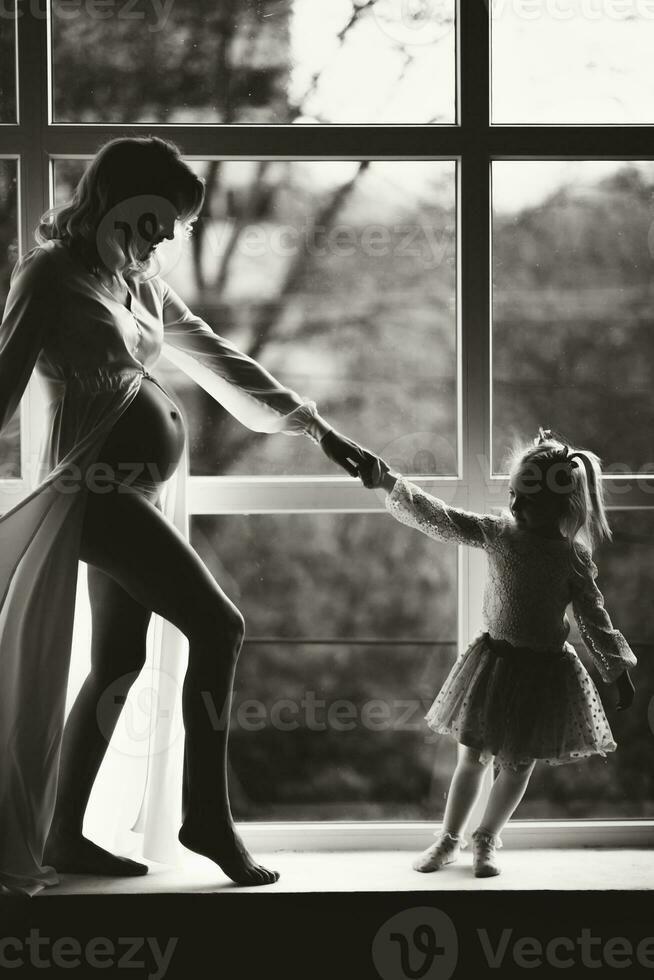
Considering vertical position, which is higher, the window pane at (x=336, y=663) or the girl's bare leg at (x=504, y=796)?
the window pane at (x=336, y=663)

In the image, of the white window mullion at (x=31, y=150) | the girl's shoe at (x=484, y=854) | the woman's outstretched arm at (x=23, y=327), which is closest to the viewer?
the woman's outstretched arm at (x=23, y=327)

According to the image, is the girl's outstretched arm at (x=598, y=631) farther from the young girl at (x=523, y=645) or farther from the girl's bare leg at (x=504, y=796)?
the girl's bare leg at (x=504, y=796)

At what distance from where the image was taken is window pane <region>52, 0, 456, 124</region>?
2043 millimetres

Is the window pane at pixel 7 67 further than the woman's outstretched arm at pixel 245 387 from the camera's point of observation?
Yes

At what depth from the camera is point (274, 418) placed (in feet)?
6.01

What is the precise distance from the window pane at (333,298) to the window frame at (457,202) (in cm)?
4

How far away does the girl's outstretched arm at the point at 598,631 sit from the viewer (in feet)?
5.90

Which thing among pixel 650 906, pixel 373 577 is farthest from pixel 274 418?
pixel 650 906

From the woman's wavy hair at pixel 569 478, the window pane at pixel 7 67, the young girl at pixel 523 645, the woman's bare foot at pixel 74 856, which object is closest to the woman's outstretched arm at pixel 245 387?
the young girl at pixel 523 645

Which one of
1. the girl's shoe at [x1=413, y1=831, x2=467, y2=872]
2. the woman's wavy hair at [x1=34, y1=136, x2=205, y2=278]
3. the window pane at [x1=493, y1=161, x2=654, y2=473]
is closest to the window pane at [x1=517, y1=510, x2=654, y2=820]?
the window pane at [x1=493, y1=161, x2=654, y2=473]

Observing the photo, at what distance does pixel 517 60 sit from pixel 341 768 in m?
1.66

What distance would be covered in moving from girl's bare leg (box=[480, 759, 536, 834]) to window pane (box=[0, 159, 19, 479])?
4.02 feet

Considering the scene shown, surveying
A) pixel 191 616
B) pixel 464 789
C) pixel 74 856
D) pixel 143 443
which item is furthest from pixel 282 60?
pixel 74 856

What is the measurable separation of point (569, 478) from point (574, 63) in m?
0.99
